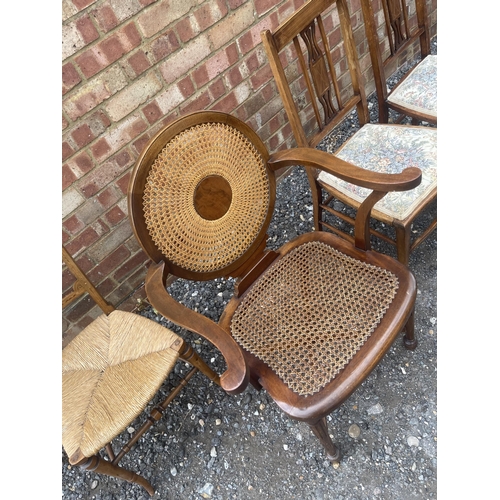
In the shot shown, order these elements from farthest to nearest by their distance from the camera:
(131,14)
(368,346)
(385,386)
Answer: (385,386)
(131,14)
(368,346)

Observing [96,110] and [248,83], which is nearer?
[96,110]

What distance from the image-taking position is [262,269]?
158cm

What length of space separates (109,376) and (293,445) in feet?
2.70

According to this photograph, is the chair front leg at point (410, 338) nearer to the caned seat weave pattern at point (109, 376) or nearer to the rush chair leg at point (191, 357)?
the rush chair leg at point (191, 357)

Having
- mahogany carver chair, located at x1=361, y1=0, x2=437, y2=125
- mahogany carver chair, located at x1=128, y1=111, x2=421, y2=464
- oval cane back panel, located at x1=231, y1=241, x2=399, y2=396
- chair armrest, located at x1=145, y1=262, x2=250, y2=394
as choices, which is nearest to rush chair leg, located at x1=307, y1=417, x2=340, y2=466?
mahogany carver chair, located at x1=128, y1=111, x2=421, y2=464

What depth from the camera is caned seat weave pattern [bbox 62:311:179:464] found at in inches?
53.7

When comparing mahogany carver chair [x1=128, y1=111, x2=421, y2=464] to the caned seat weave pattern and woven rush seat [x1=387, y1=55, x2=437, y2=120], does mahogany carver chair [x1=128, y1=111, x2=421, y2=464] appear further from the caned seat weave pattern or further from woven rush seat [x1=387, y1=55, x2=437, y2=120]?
woven rush seat [x1=387, y1=55, x2=437, y2=120]

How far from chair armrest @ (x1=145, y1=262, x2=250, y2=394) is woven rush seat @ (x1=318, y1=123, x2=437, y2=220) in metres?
0.82

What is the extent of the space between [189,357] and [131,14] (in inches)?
53.2

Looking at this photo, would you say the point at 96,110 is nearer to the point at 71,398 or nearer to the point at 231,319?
the point at 231,319

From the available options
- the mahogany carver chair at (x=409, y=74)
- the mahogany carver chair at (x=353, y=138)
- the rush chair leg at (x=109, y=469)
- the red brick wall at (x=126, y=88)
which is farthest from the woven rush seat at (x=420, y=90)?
the rush chair leg at (x=109, y=469)

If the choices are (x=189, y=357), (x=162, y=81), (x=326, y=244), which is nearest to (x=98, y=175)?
(x=162, y=81)

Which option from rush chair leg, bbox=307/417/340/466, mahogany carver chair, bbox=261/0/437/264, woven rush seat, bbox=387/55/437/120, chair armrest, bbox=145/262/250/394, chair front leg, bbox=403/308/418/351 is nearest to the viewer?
chair armrest, bbox=145/262/250/394

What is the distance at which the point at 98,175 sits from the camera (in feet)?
5.95
